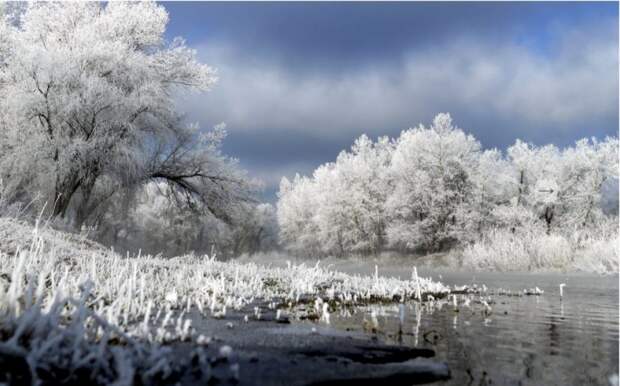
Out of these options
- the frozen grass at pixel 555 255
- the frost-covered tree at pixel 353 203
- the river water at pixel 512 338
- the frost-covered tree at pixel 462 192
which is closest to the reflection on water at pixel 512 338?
the river water at pixel 512 338

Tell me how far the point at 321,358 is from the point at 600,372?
2030mm

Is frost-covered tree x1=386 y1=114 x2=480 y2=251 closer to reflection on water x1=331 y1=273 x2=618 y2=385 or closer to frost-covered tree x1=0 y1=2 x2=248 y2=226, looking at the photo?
frost-covered tree x1=0 y1=2 x2=248 y2=226

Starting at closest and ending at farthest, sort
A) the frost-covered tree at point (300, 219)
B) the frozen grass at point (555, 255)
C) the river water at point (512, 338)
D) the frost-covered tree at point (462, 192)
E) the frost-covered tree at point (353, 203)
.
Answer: the river water at point (512, 338) → the frozen grass at point (555, 255) → the frost-covered tree at point (462, 192) → the frost-covered tree at point (353, 203) → the frost-covered tree at point (300, 219)

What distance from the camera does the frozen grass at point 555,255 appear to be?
19.6 meters

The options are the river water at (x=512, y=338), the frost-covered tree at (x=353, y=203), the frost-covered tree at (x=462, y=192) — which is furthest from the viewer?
the frost-covered tree at (x=353, y=203)

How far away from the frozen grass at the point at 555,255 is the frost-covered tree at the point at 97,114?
13.4m

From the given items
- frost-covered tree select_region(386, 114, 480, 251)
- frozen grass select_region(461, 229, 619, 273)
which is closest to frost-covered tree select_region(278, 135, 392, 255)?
frost-covered tree select_region(386, 114, 480, 251)

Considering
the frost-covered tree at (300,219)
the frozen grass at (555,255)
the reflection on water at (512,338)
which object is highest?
the frost-covered tree at (300,219)

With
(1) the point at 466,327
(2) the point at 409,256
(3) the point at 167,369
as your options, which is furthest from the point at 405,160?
(3) the point at 167,369

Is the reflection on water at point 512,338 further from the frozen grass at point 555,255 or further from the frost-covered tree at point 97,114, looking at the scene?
the frost-covered tree at point 97,114

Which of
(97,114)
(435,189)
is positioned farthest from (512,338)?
(435,189)

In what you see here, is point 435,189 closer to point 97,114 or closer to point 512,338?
point 97,114

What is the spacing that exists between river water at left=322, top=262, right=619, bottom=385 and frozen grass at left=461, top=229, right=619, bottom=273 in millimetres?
12933

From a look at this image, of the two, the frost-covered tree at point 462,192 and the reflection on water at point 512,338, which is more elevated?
the frost-covered tree at point 462,192
